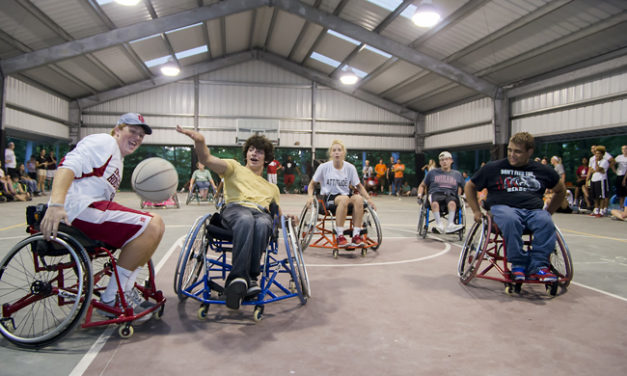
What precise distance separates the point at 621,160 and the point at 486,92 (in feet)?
16.7

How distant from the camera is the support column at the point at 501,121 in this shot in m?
13.1

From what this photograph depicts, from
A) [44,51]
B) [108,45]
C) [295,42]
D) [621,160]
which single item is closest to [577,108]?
[621,160]

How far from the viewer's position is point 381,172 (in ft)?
59.2

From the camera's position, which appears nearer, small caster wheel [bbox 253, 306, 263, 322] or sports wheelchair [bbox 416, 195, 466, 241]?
small caster wheel [bbox 253, 306, 263, 322]

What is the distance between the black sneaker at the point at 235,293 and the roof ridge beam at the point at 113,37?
10.8m

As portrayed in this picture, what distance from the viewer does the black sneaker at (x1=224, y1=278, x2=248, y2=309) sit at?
7.57 feet

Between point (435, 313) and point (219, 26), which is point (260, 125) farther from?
point (435, 313)

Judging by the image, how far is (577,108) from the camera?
10.8 m

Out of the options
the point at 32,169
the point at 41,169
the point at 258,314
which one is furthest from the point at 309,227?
the point at 41,169

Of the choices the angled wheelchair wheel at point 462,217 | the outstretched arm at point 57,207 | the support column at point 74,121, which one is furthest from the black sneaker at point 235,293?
the support column at point 74,121

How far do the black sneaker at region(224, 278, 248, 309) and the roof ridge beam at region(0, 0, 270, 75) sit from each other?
10.8 metres

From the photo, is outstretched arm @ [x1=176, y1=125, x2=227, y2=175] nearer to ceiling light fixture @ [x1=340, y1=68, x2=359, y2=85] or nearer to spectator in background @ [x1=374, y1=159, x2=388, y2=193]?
ceiling light fixture @ [x1=340, y1=68, x2=359, y2=85]

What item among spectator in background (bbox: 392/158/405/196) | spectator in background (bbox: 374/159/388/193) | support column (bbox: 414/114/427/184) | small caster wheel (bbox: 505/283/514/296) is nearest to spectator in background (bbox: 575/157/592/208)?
spectator in background (bbox: 392/158/405/196)

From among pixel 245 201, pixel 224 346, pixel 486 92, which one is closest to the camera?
pixel 224 346
